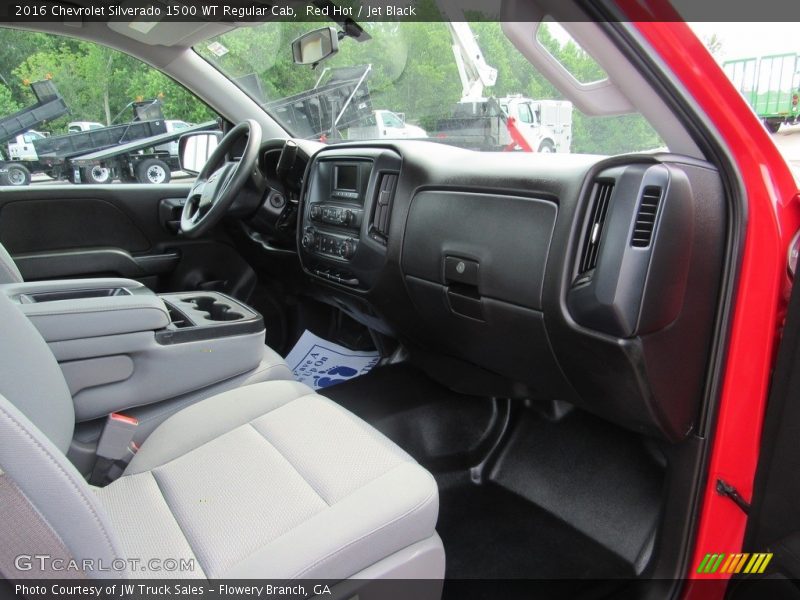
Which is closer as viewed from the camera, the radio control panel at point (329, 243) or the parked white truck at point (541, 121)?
the parked white truck at point (541, 121)

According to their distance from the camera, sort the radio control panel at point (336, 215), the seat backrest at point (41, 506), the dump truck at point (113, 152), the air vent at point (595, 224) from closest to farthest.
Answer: the seat backrest at point (41, 506), the air vent at point (595, 224), the radio control panel at point (336, 215), the dump truck at point (113, 152)

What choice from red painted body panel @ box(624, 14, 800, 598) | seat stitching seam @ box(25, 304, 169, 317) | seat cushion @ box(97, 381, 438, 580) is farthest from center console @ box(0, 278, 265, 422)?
red painted body panel @ box(624, 14, 800, 598)

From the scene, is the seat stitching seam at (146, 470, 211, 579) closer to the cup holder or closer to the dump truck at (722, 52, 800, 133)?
the cup holder

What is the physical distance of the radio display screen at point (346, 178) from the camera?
1.82 metres

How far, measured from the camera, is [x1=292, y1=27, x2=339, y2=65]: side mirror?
1844mm

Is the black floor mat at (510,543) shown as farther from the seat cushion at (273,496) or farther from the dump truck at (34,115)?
the dump truck at (34,115)

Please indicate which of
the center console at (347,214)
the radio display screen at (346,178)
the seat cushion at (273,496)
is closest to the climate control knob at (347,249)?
the center console at (347,214)

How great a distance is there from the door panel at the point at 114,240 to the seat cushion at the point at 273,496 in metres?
1.32

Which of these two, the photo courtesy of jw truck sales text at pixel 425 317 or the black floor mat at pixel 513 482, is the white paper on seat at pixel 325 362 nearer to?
the photo courtesy of jw truck sales text at pixel 425 317

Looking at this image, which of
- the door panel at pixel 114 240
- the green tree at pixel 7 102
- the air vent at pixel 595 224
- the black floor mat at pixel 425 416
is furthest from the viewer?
the door panel at pixel 114 240

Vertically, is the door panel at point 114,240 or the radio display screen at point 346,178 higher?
the radio display screen at point 346,178

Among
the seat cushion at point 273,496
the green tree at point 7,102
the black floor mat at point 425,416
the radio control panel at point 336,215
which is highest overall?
the green tree at point 7,102

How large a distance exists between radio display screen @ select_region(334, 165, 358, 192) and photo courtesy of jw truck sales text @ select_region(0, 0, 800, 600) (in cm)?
2

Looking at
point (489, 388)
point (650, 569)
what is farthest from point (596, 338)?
point (489, 388)
